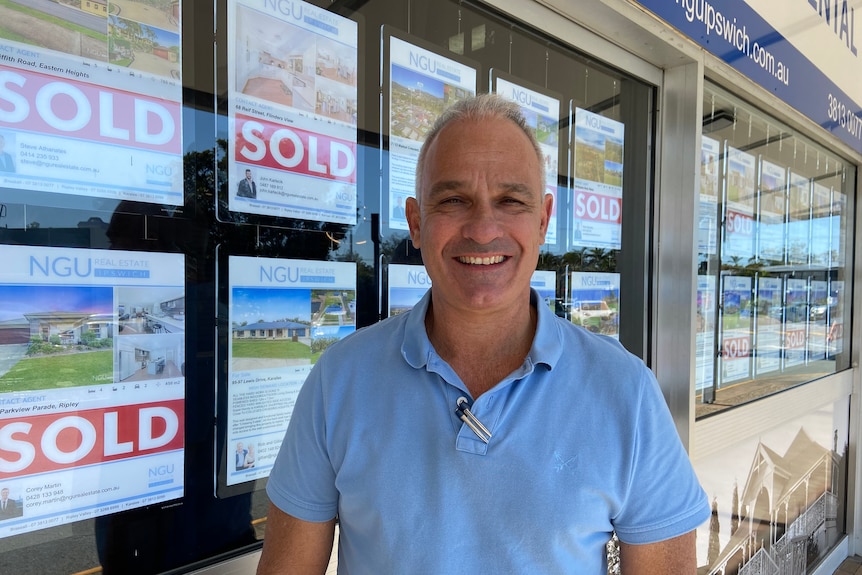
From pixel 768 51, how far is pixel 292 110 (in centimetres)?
236

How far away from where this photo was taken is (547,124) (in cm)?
206

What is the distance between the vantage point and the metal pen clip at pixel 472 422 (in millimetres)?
896

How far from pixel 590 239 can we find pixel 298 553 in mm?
1695

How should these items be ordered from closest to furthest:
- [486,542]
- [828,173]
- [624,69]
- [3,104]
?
[486,542]
[3,104]
[624,69]
[828,173]

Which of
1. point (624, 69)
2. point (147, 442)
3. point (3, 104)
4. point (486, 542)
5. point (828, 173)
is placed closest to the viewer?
point (486, 542)

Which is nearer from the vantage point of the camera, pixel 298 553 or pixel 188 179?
pixel 298 553

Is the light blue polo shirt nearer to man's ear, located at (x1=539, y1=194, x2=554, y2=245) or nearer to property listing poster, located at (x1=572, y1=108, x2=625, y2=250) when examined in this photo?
man's ear, located at (x1=539, y1=194, x2=554, y2=245)

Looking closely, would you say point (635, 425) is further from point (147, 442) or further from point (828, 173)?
point (828, 173)

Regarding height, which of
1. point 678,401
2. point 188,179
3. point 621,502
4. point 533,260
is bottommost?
point 678,401

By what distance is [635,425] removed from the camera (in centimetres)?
90

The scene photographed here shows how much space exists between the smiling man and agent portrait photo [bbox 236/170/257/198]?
47 centimetres

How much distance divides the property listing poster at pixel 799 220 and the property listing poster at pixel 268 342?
3352 millimetres

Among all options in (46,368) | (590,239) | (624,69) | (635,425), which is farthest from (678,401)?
(46,368)

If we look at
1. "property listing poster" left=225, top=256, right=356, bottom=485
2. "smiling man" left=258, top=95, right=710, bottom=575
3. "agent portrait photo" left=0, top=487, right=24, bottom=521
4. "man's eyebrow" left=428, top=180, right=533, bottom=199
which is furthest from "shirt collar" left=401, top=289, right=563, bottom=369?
"agent portrait photo" left=0, top=487, right=24, bottom=521
